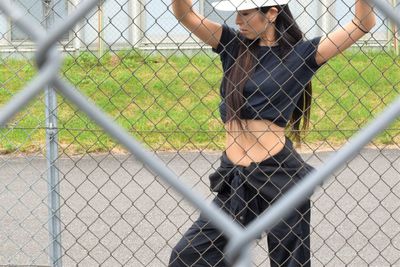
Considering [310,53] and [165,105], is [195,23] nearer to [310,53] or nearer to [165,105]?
[310,53]

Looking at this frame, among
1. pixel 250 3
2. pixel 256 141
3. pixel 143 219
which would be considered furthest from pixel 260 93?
pixel 143 219

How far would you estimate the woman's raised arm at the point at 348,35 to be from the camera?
335 cm

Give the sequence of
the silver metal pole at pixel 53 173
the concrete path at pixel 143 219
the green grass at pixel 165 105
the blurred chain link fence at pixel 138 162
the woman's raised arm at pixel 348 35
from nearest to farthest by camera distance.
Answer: the woman's raised arm at pixel 348 35, the silver metal pole at pixel 53 173, the blurred chain link fence at pixel 138 162, the concrete path at pixel 143 219, the green grass at pixel 165 105

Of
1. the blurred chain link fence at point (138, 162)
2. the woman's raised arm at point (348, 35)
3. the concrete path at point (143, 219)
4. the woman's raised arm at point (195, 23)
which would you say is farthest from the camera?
the concrete path at point (143, 219)

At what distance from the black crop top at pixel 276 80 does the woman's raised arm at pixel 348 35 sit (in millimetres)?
45

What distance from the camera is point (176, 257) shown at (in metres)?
3.77

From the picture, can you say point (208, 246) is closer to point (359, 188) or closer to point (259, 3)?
point (259, 3)

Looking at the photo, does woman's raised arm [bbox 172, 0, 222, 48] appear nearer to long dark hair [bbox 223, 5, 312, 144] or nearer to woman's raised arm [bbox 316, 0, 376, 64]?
long dark hair [bbox 223, 5, 312, 144]

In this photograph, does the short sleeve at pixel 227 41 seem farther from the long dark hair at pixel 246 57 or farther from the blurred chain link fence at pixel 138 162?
the blurred chain link fence at pixel 138 162

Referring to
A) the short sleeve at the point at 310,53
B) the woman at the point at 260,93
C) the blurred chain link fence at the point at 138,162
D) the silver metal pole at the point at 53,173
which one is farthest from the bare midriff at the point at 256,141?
the silver metal pole at the point at 53,173

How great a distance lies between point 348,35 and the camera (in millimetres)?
3424

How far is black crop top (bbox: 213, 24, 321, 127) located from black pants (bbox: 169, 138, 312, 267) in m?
0.17

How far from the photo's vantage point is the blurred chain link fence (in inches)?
195

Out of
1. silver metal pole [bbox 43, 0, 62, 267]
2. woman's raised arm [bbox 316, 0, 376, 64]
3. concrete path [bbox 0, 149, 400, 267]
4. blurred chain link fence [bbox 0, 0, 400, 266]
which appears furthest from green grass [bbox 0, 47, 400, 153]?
woman's raised arm [bbox 316, 0, 376, 64]
